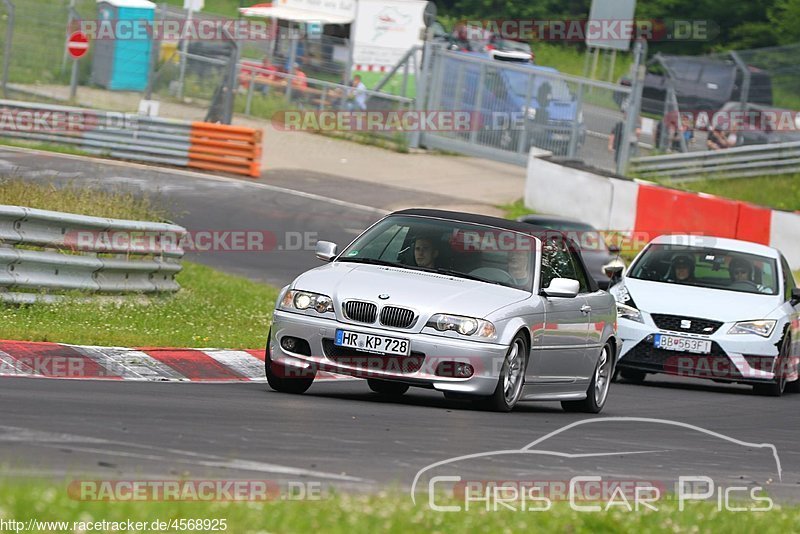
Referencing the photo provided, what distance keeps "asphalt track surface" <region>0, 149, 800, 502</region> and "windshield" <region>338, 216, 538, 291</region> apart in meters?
1.01

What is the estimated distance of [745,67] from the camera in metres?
32.6

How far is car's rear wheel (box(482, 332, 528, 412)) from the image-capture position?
1079cm

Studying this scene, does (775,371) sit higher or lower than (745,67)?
lower

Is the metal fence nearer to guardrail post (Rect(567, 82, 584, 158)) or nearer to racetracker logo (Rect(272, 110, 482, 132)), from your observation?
guardrail post (Rect(567, 82, 584, 158))

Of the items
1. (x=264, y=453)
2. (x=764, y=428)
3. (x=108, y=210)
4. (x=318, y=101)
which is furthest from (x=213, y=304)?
(x=318, y=101)

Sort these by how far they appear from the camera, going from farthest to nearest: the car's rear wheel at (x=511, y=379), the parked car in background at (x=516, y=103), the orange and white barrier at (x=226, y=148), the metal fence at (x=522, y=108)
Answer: the parked car in background at (x=516, y=103)
the metal fence at (x=522, y=108)
the orange and white barrier at (x=226, y=148)
the car's rear wheel at (x=511, y=379)

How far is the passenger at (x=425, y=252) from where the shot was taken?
11.5 meters

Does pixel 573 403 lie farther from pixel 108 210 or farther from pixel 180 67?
pixel 180 67

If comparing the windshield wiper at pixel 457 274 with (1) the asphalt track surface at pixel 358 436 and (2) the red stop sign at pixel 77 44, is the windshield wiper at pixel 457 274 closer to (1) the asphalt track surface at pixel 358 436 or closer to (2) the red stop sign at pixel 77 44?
(1) the asphalt track surface at pixel 358 436

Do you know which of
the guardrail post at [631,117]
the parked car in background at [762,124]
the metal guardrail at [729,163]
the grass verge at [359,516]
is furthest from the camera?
the guardrail post at [631,117]

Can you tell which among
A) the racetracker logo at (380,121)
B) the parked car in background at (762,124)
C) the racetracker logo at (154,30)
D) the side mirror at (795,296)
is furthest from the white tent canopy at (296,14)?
the side mirror at (795,296)

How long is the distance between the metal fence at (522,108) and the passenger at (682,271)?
17.9 m

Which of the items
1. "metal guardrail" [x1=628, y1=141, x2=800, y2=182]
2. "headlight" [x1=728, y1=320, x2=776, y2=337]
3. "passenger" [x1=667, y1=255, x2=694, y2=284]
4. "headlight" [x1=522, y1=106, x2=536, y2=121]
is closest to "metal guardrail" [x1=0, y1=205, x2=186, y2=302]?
"passenger" [x1=667, y1=255, x2=694, y2=284]

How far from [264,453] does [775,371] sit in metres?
9.16
